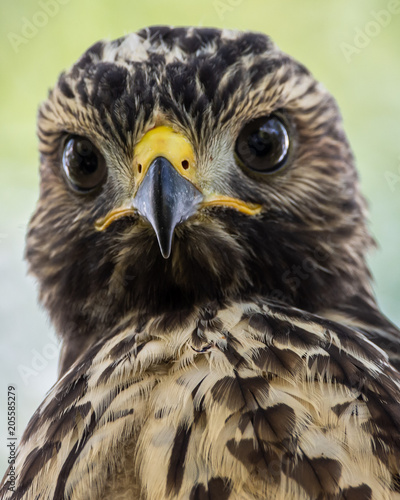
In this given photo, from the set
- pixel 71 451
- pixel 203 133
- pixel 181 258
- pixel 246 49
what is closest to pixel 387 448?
pixel 71 451

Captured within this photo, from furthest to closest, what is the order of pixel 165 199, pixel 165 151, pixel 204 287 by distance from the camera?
1. pixel 204 287
2. pixel 165 151
3. pixel 165 199

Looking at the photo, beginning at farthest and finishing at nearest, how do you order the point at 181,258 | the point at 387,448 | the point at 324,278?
1. the point at 324,278
2. the point at 181,258
3. the point at 387,448

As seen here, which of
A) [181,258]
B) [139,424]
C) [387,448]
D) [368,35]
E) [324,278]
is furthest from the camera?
[368,35]

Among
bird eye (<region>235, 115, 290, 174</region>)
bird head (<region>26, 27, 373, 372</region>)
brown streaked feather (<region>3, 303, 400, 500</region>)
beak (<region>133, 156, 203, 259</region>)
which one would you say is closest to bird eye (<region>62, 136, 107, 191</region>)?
bird head (<region>26, 27, 373, 372</region>)

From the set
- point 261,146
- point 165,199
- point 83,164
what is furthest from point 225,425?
point 83,164

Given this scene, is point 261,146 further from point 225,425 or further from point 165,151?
point 225,425

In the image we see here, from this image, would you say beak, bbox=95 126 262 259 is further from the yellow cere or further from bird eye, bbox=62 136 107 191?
bird eye, bbox=62 136 107 191

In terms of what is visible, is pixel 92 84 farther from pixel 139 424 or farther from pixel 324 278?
pixel 139 424
